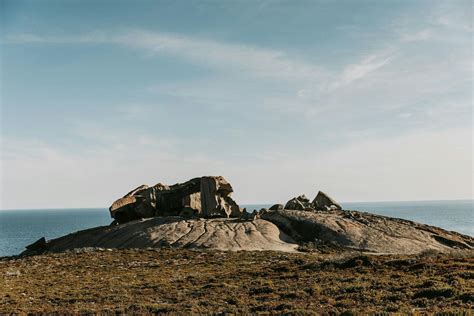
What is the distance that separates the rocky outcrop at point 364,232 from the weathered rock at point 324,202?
7792 mm

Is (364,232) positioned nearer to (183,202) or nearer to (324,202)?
(324,202)

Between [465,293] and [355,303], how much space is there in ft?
18.5

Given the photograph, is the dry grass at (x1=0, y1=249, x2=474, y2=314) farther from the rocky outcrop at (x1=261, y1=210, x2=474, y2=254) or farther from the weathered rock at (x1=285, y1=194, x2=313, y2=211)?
the weathered rock at (x1=285, y1=194, x2=313, y2=211)

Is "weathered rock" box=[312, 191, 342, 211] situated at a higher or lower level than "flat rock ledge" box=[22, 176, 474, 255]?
higher

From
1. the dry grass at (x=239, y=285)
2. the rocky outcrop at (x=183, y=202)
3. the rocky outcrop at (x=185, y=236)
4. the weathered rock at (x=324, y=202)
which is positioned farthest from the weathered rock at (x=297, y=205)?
the dry grass at (x=239, y=285)

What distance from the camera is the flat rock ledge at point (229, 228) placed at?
51.9 metres

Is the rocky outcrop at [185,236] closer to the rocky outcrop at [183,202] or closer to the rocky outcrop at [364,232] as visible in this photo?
the rocky outcrop at [364,232]

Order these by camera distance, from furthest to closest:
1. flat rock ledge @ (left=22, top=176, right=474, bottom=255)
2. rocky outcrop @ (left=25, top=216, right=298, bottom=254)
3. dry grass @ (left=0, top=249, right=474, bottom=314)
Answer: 1. flat rock ledge @ (left=22, top=176, right=474, bottom=255)
2. rocky outcrop @ (left=25, top=216, right=298, bottom=254)
3. dry grass @ (left=0, top=249, right=474, bottom=314)

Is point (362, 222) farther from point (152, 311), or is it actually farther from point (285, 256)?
point (152, 311)

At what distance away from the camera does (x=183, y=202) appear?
64312 mm

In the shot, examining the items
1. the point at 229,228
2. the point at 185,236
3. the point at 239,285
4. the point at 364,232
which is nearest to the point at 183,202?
the point at 229,228

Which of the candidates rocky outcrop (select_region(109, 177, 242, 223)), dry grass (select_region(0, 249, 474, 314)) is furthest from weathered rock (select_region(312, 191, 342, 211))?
dry grass (select_region(0, 249, 474, 314))

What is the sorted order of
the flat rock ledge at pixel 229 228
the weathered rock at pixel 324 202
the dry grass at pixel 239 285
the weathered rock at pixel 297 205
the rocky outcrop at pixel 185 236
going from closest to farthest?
the dry grass at pixel 239 285, the rocky outcrop at pixel 185 236, the flat rock ledge at pixel 229 228, the weathered rock at pixel 297 205, the weathered rock at pixel 324 202

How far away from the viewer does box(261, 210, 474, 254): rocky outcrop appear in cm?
5194
